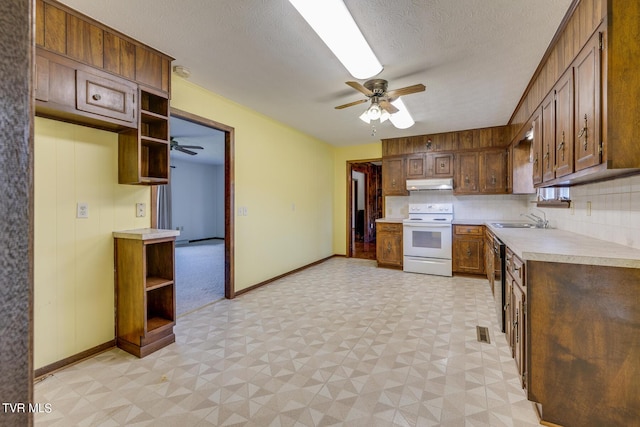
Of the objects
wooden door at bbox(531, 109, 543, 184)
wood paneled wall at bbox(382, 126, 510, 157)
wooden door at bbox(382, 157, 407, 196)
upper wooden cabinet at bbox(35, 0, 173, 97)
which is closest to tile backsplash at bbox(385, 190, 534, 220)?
wooden door at bbox(382, 157, 407, 196)

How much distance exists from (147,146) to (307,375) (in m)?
2.31

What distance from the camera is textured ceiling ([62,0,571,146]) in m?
1.92

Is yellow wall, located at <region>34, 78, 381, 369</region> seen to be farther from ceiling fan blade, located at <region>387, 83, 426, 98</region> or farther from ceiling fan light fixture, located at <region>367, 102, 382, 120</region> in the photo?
ceiling fan blade, located at <region>387, 83, 426, 98</region>

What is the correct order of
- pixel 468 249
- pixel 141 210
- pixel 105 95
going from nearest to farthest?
1. pixel 105 95
2. pixel 141 210
3. pixel 468 249

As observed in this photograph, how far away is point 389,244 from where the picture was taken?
17.3ft

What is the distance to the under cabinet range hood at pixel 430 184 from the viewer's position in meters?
4.95

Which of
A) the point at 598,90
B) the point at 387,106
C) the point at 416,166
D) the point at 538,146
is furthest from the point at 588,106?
the point at 416,166

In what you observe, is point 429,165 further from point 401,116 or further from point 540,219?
point 540,219

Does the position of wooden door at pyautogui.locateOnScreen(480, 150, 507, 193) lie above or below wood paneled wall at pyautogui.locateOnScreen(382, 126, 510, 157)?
below

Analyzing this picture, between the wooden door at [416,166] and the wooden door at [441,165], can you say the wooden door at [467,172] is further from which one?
the wooden door at [416,166]

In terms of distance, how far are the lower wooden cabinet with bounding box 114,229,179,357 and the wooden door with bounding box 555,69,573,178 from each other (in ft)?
9.58

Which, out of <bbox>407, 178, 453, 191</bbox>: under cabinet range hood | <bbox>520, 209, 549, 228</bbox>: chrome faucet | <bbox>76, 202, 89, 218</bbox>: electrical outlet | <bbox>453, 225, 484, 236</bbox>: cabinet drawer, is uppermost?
<bbox>407, 178, 453, 191</bbox>: under cabinet range hood

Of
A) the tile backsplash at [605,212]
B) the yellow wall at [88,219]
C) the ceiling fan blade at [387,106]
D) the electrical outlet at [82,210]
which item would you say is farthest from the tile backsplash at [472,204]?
the electrical outlet at [82,210]

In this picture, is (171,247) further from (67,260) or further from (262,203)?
(262,203)
